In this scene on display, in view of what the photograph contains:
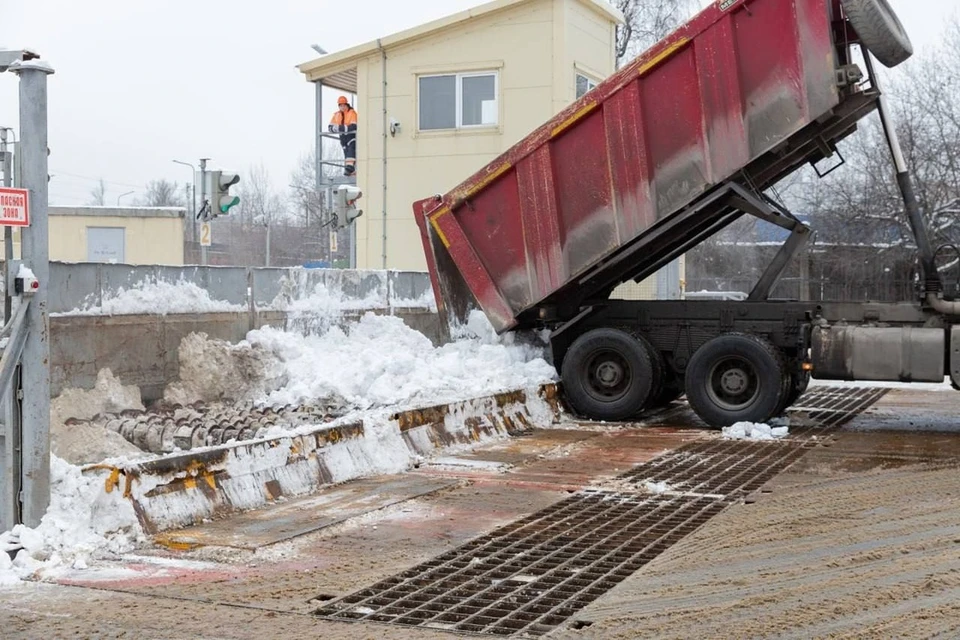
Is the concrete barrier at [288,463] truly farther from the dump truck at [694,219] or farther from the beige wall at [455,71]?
the beige wall at [455,71]

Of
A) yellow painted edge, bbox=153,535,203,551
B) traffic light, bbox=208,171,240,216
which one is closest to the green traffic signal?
traffic light, bbox=208,171,240,216

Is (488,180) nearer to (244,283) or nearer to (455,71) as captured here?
(244,283)

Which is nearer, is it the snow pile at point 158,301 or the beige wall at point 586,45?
the snow pile at point 158,301

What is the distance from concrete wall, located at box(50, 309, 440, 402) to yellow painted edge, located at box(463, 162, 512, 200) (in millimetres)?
2691

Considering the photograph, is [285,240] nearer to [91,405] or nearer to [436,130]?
[436,130]

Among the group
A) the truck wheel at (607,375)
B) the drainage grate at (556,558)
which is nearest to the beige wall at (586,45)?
the truck wheel at (607,375)

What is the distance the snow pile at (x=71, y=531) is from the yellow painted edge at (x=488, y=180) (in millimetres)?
6622

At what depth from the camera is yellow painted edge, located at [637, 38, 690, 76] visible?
1154 centimetres

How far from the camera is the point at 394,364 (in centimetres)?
1248

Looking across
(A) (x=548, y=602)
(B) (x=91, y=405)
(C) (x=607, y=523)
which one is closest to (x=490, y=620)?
(A) (x=548, y=602)

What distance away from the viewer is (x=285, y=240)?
69.6m

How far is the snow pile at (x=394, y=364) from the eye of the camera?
472 inches

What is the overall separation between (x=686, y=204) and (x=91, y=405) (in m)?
5.89

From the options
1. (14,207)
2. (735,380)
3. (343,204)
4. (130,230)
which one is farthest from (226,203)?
(130,230)
